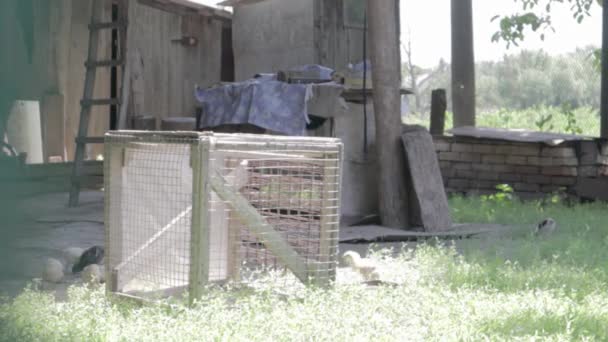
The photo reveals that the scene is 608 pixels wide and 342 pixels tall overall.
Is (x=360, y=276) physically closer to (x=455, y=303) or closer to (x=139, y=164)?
(x=455, y=303)

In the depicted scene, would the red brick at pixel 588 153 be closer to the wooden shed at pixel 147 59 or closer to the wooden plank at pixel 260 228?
the wooden shed at pixel 147 59

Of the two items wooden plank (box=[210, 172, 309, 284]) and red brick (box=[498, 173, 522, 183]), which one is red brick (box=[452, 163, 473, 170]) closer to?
red brick (box=[498, 173, 522, 183])

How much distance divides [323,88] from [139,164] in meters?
3.86

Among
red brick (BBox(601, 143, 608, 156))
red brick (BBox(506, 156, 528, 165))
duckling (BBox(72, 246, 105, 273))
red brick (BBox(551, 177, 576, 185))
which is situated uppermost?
red brick (BBox(601, 143, 608, 156))

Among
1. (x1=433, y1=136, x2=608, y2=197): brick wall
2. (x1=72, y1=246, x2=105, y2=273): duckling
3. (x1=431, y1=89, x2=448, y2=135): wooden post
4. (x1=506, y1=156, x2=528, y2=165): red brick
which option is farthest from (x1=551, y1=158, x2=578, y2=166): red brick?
(x1=72, y1=246, x2=105, y2=273): duckling

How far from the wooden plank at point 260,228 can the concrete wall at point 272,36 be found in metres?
8.34

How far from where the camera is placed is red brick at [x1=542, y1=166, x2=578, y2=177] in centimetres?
1039

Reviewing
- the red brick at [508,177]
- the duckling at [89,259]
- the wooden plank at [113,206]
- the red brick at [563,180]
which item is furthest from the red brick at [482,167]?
the wooden plank at [113,206]

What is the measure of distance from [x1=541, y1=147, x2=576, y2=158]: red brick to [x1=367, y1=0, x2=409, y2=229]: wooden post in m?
3.22

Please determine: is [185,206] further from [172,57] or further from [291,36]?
[291,36]

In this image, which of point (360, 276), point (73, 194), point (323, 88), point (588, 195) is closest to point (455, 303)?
point (360, 276)

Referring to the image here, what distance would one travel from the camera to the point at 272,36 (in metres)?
13.1

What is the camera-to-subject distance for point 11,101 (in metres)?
0.60

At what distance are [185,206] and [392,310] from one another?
1191 mm
